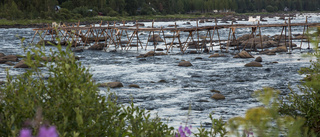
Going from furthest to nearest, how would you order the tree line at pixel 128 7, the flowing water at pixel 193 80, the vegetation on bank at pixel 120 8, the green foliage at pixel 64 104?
1. the tree line at pixel 128 7
2. the vegetation on bank at pixel 120 8
3. the flowing water at pixel 193 80
4. the green foliage at pixel 64 104

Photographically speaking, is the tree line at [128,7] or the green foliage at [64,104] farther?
the tree line at [128,7]

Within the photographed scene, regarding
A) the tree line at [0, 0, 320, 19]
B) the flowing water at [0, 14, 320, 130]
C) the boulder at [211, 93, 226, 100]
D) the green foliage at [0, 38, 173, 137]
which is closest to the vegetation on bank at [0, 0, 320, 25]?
Answer: the tree line at [0, 0, 320, 19]

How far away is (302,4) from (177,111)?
15604 cm

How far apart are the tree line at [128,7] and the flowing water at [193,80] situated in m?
50.7

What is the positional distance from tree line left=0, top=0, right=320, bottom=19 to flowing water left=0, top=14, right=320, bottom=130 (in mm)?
50670

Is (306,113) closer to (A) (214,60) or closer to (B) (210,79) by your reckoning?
(B) (210,79)

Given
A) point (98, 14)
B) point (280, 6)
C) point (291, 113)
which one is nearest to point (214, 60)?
point (291, 113)

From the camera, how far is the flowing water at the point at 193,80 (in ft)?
31.9

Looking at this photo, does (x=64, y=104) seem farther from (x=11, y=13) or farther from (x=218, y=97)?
(x=11, y=13)

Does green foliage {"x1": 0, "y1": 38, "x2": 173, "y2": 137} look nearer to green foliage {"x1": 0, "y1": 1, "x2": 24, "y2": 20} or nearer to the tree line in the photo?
green foliage {"x1": 0, "y1": 1, "x2": 24, "y2": 20}

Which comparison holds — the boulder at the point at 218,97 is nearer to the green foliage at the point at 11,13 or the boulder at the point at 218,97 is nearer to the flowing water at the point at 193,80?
the flowing water at the point at 193,80

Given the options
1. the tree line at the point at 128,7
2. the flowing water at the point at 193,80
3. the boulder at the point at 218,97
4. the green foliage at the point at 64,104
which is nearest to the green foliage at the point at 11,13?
the tree line at the point at 128,7

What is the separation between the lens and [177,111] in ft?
31.1

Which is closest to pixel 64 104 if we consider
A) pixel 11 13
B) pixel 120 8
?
pixel 11 13
